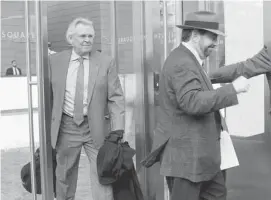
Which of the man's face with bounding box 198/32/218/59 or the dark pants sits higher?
the man's face with bounding box 198/32/218/59

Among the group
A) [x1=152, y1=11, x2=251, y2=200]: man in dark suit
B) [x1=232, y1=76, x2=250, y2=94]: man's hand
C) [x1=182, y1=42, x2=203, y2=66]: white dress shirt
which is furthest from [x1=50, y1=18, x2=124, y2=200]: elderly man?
[x1=232, y1=76, x2=250, y2=94]: man's hand

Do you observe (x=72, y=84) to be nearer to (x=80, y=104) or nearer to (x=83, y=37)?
(x=80, y=104)

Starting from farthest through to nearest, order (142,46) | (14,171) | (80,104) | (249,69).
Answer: (142,46) < (14,171) < (80,104) < (249,69)

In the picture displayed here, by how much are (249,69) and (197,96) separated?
22.6 inches

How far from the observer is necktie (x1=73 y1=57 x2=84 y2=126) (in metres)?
3.56

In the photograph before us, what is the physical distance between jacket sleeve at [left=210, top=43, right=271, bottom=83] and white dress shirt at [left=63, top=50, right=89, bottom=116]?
3.03 feet

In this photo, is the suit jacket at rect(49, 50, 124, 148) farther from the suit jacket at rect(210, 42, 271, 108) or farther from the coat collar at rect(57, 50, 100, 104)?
the suit jacket at rect(210, 42, 271, 108)

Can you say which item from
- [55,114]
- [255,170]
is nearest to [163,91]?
[55,114]

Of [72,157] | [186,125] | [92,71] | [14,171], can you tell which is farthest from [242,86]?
[14,171]

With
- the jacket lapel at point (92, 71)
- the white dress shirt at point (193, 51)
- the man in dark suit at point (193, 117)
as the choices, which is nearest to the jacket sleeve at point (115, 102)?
the jacket lapel at point (92, 71)

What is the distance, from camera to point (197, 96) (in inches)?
107

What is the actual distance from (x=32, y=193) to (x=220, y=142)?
65.2 inches

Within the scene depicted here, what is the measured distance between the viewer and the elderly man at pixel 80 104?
142 inches

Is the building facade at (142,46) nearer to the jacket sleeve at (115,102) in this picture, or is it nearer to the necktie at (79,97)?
the necktie at (79,97)
